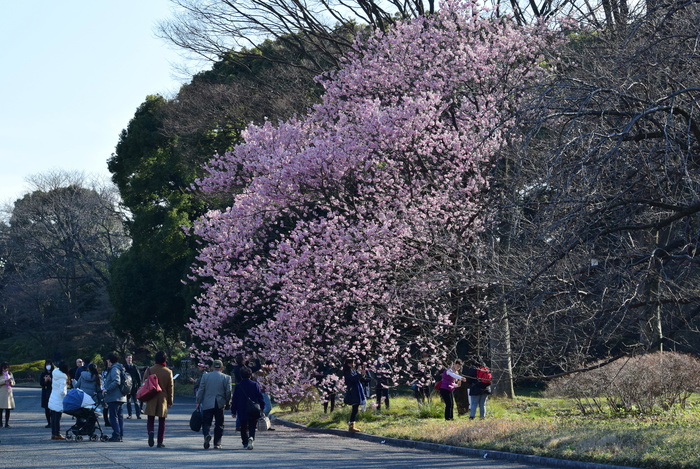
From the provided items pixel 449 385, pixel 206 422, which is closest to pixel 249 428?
pixel 206 422

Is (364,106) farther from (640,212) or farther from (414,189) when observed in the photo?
(640,212)

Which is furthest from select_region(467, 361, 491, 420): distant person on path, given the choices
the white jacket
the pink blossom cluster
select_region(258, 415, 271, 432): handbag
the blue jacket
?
the white jacket

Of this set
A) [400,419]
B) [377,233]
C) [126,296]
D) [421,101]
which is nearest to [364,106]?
[421,101]

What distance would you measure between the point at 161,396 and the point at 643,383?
31.9 feet

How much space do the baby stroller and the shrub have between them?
33.6 ft

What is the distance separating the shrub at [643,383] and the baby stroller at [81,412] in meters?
10.2

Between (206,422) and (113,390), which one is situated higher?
(113,390)

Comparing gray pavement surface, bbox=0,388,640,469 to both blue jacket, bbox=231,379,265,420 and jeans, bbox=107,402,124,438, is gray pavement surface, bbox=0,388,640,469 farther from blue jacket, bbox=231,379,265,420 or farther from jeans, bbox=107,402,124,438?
blue jacket, bbox=231,379,265,420

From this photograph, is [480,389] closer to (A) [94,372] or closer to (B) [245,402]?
(B) [245,402]

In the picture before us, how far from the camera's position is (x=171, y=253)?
124 ft

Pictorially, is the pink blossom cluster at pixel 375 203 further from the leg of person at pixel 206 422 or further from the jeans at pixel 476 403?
the leg of person at pixel 206 422

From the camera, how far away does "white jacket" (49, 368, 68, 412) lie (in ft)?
55.9

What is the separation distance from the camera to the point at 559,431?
45.6ft

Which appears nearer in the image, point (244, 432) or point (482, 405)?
point (244, 432)
